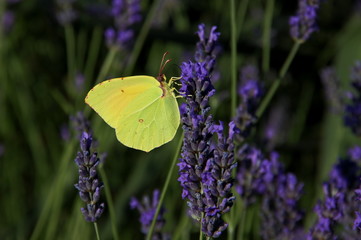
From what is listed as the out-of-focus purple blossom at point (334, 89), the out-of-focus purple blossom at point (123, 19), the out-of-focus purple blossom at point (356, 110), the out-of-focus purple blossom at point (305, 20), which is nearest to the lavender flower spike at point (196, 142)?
the out-of-focus purple blossom at point (305, 20)

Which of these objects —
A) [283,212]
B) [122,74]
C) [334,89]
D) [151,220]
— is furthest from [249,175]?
[122,74]

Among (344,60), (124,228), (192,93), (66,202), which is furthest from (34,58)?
(192,93)

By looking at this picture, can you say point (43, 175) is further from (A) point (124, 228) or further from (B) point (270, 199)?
(B) point (270, 199)

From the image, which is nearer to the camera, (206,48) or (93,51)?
(206,48)

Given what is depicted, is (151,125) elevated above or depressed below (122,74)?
above

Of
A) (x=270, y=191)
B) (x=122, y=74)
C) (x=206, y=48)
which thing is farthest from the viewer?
(x=122, y=74)

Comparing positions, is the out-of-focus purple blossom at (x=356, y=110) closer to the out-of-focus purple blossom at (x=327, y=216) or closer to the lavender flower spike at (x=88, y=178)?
the out-of-focus purple blossom at (x=327, y=216)

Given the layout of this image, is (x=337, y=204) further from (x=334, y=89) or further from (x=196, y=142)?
(x=334, y=89)
